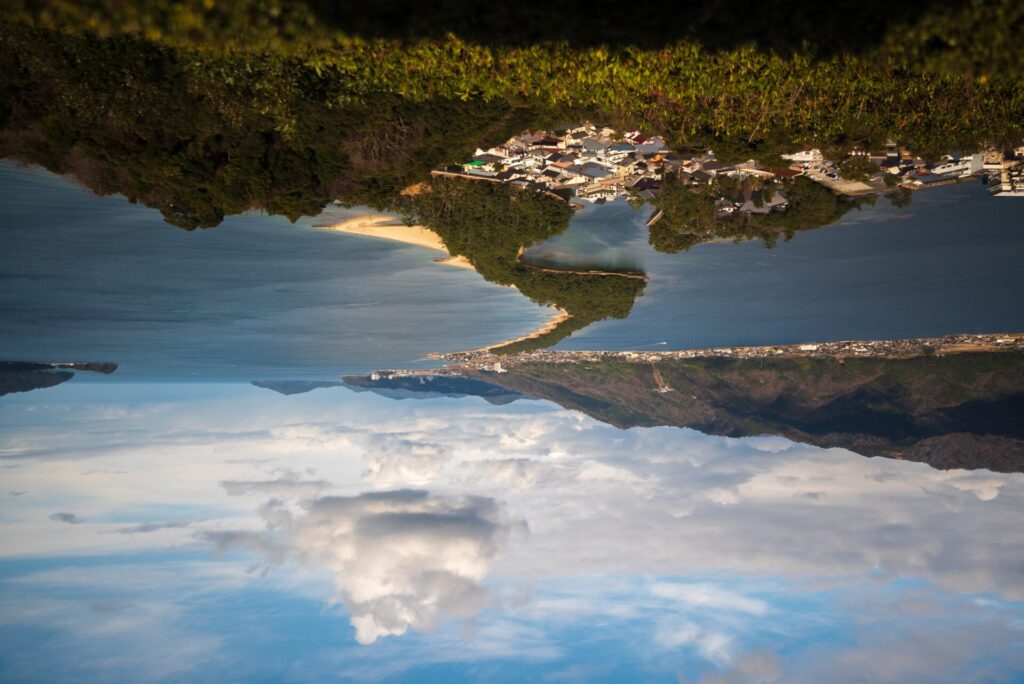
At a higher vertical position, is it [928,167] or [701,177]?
[928,167]

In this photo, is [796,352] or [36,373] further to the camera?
[796,352]

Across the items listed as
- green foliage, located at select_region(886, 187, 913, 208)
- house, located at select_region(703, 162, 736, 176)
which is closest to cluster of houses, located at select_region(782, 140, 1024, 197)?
green foliage, located at select_region(886, 187, 913, 208)

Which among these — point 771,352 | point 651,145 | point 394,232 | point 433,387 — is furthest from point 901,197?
point 433,387

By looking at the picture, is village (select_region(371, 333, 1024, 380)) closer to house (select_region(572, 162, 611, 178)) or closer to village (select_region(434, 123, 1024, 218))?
village (select_region(434, 123, 1024, 218))

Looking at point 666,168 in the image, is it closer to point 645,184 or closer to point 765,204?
point 645,184

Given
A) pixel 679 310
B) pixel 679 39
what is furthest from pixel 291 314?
pixel 679 39

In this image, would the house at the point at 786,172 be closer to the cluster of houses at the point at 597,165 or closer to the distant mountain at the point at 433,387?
the cluster of houses at the point at 597,165
